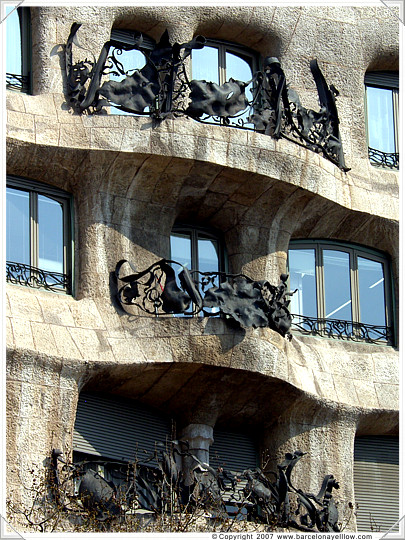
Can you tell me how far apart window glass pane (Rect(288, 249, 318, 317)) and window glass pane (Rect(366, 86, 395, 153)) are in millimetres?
2358

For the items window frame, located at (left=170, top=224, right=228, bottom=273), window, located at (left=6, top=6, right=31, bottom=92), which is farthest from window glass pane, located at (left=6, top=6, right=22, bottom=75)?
window frame, located at (left=170, top=224, right=228, bottom=273)

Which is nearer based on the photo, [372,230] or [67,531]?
[67,531]

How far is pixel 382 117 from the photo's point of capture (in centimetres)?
3184

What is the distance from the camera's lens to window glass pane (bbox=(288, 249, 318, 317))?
30.0m

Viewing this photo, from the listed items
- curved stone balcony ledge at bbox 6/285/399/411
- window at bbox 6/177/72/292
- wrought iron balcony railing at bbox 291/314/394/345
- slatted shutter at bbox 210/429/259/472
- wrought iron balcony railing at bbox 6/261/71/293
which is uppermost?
window at bbox 6/177/72/292

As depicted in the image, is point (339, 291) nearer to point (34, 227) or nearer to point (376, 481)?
point (376, 481)

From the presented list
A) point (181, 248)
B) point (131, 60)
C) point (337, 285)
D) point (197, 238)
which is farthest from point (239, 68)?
point (337, 285)

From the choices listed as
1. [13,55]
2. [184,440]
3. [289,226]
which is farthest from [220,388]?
[13,55]

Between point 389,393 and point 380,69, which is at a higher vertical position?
point 380,69

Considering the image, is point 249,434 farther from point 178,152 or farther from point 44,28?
point 44,28

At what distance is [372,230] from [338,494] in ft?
15.0

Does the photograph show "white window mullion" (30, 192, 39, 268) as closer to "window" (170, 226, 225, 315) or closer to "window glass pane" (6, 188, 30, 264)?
"window glass pane" (6, 188, 30, 264)

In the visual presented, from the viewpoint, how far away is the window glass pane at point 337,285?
30234mm

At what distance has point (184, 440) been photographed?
2814 cm
